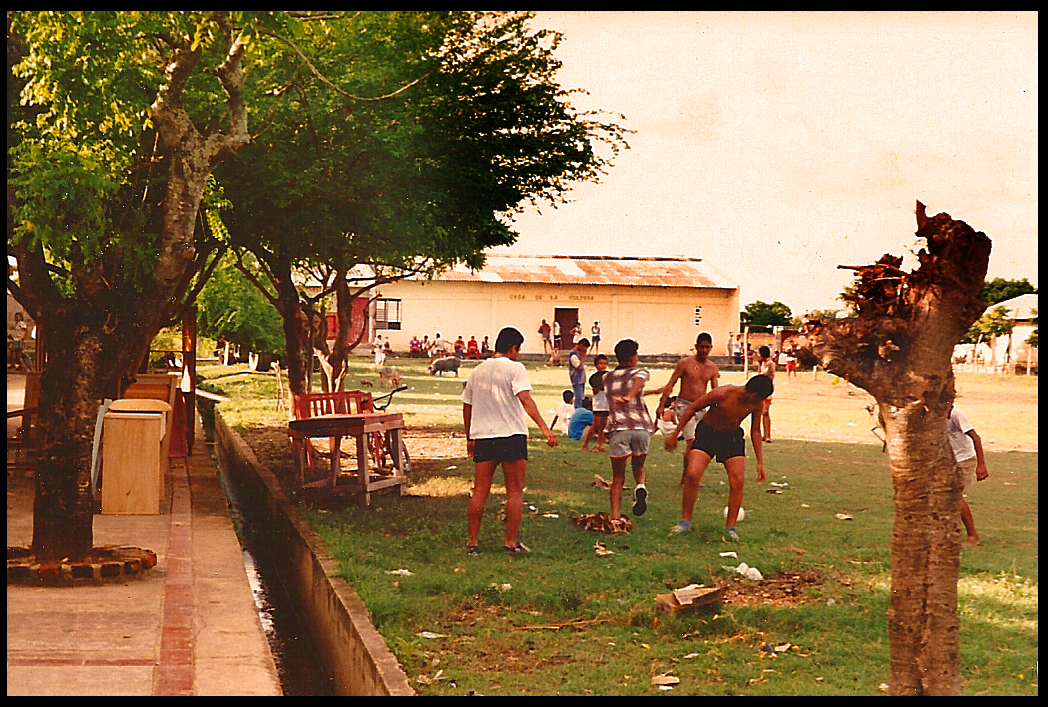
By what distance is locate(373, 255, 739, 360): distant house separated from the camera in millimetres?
43250

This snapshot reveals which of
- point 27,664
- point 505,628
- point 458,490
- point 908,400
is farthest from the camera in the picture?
point 458,490

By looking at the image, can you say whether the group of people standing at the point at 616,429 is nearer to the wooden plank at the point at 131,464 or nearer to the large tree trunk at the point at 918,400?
the wooden plank at the point at 131,464

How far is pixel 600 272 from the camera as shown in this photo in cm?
4306

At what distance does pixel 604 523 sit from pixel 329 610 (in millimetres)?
2956

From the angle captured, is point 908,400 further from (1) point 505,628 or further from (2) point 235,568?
(2) point 235,568

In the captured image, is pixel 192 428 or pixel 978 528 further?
pixel 192 428

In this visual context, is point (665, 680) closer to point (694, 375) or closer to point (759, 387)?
point (759, 387)

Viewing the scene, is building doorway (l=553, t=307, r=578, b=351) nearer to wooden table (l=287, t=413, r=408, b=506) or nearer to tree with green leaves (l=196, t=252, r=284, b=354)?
tree with green leaves (l=196, t=252, r=284, b=354)

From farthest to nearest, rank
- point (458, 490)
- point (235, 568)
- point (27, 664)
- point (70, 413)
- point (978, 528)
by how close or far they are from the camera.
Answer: point (458, 490) < point (978, 528) < point (235, 568) < point (70, 413) < point (27, 664)

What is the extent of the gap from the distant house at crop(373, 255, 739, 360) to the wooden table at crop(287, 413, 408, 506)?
29338 mm

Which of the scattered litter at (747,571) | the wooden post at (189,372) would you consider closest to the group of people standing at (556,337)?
the wooden post at (189,372)

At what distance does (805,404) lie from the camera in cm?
2788

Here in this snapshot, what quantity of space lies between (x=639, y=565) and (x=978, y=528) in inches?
145

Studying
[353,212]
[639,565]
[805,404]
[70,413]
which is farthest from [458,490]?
[805,404]
